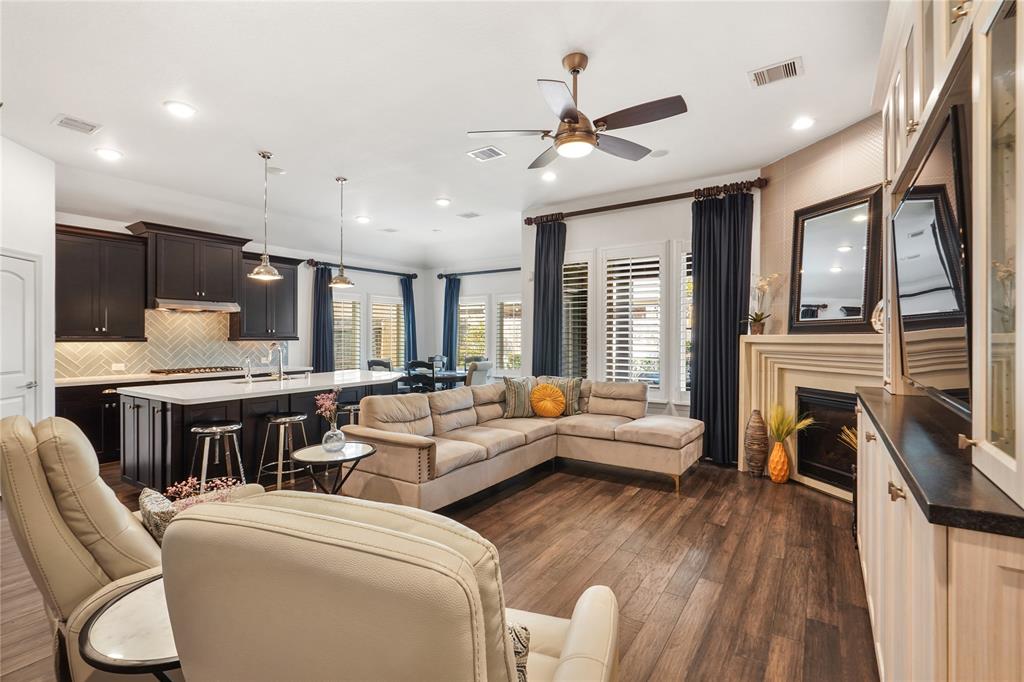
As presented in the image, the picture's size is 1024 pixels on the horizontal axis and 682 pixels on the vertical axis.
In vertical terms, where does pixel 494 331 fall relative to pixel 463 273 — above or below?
below

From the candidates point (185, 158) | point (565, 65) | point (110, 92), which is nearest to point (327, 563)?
point (565, 65)

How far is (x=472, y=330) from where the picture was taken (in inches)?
373

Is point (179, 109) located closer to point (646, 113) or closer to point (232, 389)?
point (232, 389)

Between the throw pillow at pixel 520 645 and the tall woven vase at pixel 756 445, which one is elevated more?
the throw pillow at pixel 520 645

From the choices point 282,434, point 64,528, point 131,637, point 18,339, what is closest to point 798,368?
point 282,434

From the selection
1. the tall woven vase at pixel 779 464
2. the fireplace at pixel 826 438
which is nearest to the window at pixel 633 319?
the tall woven vase at pixel 779 464

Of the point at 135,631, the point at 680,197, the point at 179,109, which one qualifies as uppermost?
the point at 179,109

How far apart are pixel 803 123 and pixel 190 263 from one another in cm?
674

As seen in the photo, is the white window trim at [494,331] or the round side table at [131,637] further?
the white window trim at [494,331]

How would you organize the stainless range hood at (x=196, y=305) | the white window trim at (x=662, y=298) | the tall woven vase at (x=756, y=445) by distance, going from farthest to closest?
1. the stainless range hood at (x=196, y=305)
2. the white window trim at (x=662, y=298)
3. the tall woven vase at (x=756, y=445)

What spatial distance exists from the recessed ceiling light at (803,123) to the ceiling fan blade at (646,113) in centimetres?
164

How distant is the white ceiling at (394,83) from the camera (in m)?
2.58

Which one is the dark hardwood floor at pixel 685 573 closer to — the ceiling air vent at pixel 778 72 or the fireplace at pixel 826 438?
the fireplace at pixel 826 438

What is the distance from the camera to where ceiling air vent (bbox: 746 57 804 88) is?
2998 millimetres
